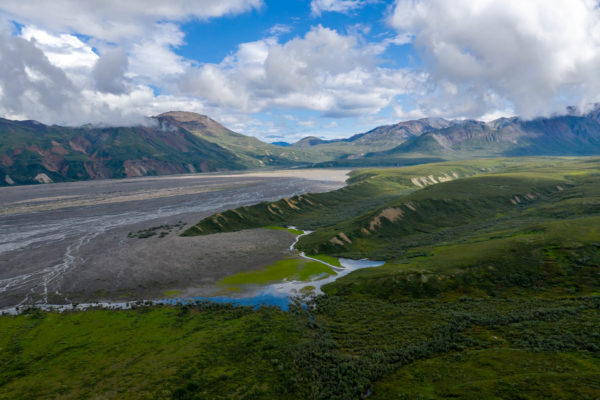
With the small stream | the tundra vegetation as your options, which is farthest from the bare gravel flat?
the tundra vegetation

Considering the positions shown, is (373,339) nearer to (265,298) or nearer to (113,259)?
(265,298)

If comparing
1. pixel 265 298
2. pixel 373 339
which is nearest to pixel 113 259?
pixel 265 298

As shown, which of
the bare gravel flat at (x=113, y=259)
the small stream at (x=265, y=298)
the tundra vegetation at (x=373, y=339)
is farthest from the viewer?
the bare gravel flat at (x=113, y=259)

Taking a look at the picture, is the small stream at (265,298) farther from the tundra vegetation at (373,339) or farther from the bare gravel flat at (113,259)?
the tundra vegetation at (373,339)

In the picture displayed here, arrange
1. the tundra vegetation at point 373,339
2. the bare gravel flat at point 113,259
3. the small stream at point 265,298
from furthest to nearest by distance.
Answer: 1. the bare gravel flat at point 113,259
2. the small stream at point 265,298
3. the tundra vegetation at point 373,339

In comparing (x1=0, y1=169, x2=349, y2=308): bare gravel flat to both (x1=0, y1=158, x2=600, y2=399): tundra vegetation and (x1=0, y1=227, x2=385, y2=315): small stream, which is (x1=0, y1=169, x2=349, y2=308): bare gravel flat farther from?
(x1=0, y1=158, x2=600, y2=399): tundra vegetation

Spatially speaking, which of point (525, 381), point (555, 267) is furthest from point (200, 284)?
point (555, 267)

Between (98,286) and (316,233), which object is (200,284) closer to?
(98,286)

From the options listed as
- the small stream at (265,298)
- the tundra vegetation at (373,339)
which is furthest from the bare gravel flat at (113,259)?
the tundra vegetation at (373,339)
